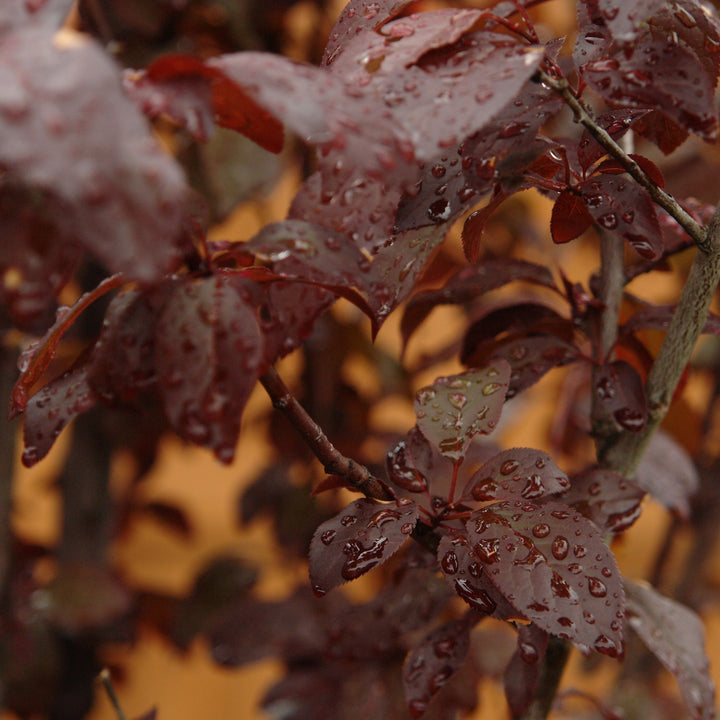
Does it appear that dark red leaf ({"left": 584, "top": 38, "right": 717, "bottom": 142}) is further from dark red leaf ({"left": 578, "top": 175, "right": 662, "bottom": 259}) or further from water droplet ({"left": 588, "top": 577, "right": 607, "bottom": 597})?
water droplet ({"left": 588, "top": 577, "right": 607, "bottom": 597})

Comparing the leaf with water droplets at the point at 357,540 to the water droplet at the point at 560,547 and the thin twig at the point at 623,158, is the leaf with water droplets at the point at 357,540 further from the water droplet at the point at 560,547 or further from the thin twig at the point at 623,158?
the thin twig at the point at 623,158

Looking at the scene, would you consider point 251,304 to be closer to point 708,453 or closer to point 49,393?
point 49,393

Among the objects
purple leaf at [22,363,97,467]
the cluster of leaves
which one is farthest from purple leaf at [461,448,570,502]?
purple leaf at [22,363,97,467]

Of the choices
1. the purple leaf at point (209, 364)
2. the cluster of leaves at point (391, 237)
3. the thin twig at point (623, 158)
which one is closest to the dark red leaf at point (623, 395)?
the cluster of leaves at point (391, 237)

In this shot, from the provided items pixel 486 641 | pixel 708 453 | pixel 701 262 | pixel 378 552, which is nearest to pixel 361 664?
pixel 486 641

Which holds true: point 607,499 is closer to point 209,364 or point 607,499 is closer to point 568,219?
point 568,219

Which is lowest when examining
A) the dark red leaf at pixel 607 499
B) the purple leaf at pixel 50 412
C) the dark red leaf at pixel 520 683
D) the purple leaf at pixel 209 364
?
the dark red leaf at pixel 520 683
